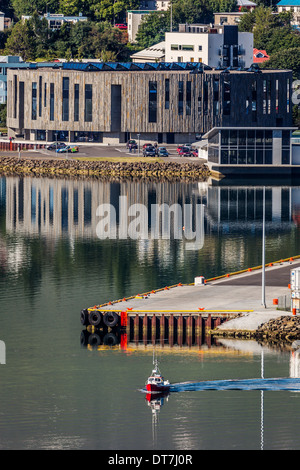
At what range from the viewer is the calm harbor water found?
219ft

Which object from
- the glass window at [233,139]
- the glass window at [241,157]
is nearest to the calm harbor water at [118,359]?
the glass window at [241,157]

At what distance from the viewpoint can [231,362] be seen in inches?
3066

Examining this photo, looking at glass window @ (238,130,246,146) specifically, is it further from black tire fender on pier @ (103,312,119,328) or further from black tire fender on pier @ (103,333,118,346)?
black tire fender on pier @ (103,333,118,346)

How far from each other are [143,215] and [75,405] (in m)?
81.1

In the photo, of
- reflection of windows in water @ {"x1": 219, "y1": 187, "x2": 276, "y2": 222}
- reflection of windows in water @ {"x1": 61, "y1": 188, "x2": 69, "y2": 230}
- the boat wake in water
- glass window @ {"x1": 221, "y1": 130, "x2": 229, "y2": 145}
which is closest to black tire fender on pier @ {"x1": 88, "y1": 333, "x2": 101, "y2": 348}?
the boat wake in water

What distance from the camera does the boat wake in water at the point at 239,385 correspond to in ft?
241

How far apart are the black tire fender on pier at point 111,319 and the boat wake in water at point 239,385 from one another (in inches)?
458

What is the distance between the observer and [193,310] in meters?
84.4

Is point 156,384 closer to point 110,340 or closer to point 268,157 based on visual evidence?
point 110,340

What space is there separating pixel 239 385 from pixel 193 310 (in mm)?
11208

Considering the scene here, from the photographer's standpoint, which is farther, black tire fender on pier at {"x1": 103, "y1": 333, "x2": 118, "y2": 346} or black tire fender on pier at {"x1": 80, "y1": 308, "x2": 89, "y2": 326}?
black tire fender on pier at {"x1": 80, "y1": 308, "x2": 89, "y2": 326}

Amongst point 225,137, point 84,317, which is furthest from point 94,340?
point 225,137

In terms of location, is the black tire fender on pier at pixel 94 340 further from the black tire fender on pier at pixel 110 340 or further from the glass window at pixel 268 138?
the glass window at pixel 268 138

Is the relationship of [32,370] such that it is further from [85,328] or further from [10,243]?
[10,243]
